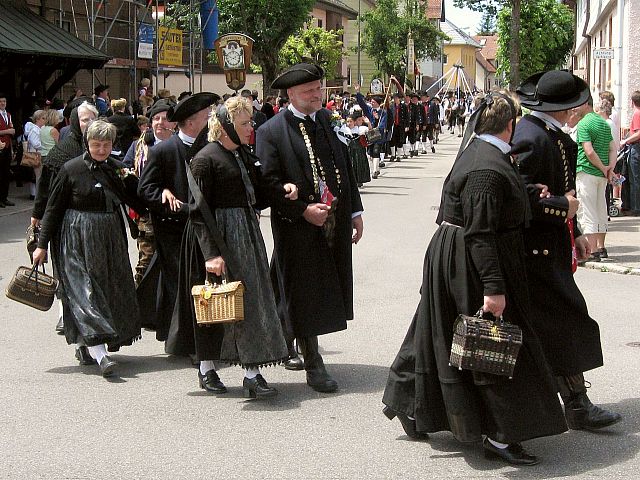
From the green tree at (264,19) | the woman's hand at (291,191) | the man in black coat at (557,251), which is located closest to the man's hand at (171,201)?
the woman's hand at (291,191)

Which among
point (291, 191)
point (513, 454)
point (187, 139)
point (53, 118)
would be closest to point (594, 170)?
point (187, 139)

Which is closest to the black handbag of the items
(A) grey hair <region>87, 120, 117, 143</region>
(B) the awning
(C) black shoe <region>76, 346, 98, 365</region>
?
(C) black shoe <region>76, 346, 98, 365</region>

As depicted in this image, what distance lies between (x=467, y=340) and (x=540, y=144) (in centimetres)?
124

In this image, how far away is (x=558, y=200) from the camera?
19.2ft

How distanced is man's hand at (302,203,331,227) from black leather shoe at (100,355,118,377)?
1699mm

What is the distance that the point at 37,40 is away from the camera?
22.4 m

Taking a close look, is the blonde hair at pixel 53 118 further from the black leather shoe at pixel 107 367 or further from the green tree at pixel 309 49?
the green tree at pixel 309 49

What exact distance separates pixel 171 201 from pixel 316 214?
1.16 m

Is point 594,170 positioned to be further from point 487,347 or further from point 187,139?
point 487,347

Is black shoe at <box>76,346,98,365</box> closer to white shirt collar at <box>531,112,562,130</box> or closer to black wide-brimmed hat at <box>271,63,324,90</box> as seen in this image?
black wide-brimmed hat at <box>271,63,324,90</box>

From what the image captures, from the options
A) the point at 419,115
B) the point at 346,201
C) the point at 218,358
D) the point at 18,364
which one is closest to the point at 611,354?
the point at 346,201

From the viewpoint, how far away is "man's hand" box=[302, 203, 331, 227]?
22.3 feet

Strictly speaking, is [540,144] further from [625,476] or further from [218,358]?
[218,358]

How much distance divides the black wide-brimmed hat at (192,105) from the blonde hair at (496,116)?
94.4 inches
